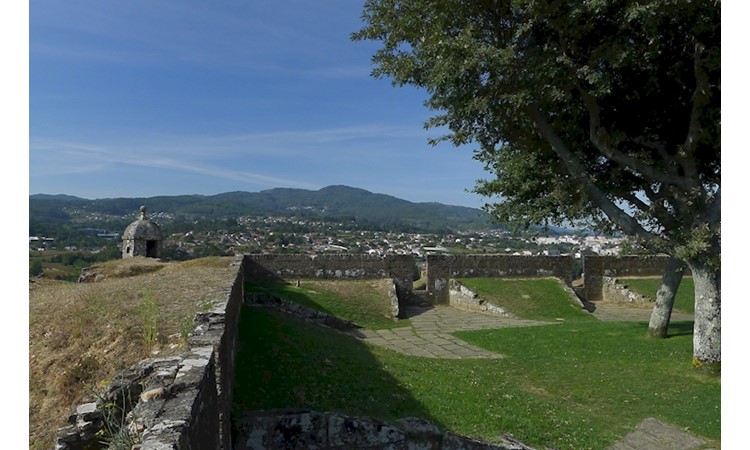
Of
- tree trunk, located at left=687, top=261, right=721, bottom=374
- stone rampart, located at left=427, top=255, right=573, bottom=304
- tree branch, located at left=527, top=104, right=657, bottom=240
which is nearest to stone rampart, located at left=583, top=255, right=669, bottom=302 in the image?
stone rampart, located at left=427, top=255, right=573, bottom=304

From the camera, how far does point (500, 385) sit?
37.2ft

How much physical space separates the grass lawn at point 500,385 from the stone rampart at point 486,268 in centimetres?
1010

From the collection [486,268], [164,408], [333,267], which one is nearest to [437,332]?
[333,267]

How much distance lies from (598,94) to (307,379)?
8.59 m

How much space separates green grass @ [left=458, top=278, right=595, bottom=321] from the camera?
23188 millimetres

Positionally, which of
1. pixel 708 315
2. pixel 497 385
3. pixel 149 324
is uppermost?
pixel 149 324

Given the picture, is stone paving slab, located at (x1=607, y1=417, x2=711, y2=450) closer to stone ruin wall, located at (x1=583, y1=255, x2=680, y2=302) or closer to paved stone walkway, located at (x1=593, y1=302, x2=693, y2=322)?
paved stone walkway, located at (x1=593, y1=302, x2=693, y2=322)

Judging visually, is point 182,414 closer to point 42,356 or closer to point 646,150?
point 42,356

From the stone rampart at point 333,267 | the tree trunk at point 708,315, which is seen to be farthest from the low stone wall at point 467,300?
the tree trunk at point 708,315

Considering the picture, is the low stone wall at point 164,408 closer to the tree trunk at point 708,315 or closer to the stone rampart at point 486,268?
the tree trunk at point 708,315

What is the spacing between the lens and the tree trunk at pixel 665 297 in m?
15.0

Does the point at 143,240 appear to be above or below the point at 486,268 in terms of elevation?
above

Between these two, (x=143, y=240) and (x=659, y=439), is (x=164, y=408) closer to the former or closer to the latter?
(x=659, y=439)

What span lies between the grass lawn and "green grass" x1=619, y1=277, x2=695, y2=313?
1045 centimetres
